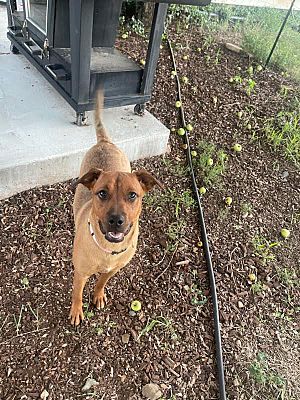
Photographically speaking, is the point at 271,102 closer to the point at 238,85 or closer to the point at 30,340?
the point at 238,85

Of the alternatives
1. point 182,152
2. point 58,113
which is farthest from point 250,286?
point 58,113

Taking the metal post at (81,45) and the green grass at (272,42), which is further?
the green grass at (272,42)

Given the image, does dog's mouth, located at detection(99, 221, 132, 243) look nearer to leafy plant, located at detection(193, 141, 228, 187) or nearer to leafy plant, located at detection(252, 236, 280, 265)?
leafy plant, located at detection(252, 236, 280, 265)

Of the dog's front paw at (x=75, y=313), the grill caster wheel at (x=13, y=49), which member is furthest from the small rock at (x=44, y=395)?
the grill caster wheel at (x=13, y=49)

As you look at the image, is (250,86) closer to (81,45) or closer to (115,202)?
(81,45)

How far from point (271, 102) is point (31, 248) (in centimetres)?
340

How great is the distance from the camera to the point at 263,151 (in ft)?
13.2

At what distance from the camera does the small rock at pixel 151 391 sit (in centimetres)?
218

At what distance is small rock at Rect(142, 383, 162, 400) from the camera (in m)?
2.18

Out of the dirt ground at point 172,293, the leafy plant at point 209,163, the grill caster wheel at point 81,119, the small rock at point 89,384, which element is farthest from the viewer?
the leafy plant at point 209,163

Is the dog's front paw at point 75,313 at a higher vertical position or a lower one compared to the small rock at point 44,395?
higher

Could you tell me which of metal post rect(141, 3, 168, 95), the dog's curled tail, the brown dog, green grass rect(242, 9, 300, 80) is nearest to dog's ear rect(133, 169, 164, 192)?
the brown dog

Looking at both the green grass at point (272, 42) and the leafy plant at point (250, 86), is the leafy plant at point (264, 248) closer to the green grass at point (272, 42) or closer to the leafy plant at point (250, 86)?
the leafy plant at point (250, 86)

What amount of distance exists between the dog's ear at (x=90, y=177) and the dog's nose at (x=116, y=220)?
1.02 feet
